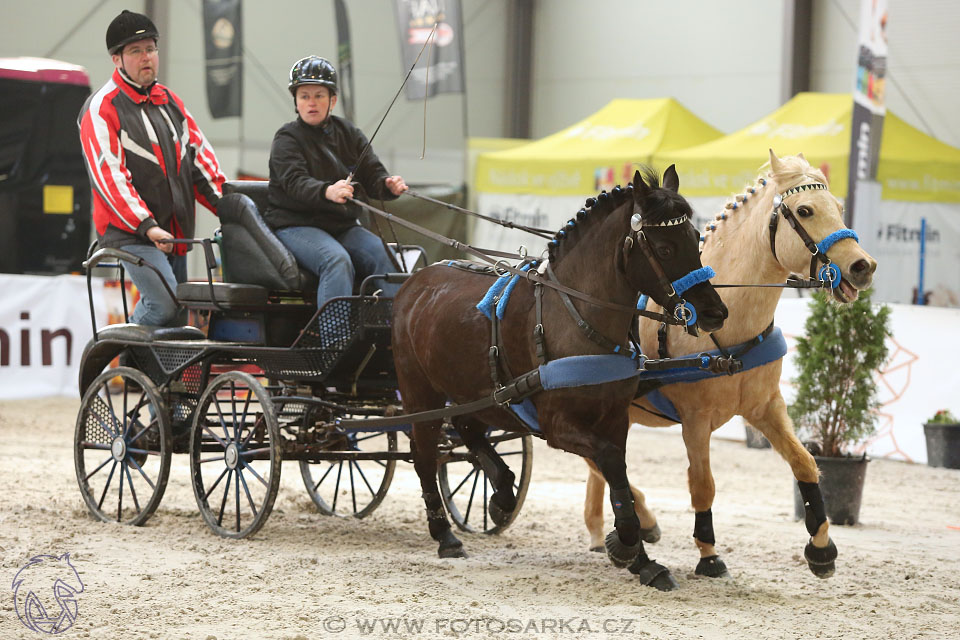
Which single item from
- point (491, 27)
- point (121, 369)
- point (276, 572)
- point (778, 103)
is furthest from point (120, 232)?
point (491, 27)

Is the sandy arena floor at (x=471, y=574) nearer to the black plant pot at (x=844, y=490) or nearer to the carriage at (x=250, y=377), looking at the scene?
the black plant pot at (x=844, y=490)

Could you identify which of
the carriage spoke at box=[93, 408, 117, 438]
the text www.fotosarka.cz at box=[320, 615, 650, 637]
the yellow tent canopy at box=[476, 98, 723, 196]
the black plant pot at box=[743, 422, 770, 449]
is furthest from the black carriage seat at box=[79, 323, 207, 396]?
the yellow tent canopy at box=[476, 98, 723, 196]

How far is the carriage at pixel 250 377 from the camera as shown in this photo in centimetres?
579

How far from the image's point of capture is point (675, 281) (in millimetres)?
4492

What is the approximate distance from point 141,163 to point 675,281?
3.30 m

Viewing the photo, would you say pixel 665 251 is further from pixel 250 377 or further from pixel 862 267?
pixel 250 377

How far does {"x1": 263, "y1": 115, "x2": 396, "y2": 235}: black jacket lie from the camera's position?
19.5 ft

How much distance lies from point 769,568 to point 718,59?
13.4m

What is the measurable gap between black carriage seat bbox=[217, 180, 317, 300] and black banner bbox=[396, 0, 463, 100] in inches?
345

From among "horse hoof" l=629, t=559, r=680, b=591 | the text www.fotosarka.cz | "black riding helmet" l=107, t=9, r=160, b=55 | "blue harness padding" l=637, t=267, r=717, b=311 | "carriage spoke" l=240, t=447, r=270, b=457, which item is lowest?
the text www.fotosarka.cz

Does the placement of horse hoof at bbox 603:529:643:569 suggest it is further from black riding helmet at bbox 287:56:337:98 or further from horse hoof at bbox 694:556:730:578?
black riding helmet at bbox 287:56:337:98

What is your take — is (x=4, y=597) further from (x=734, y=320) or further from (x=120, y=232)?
(x=734, y=320)

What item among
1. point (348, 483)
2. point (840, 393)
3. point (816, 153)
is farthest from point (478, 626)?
point (816, 153)

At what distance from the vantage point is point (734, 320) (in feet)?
16.4
